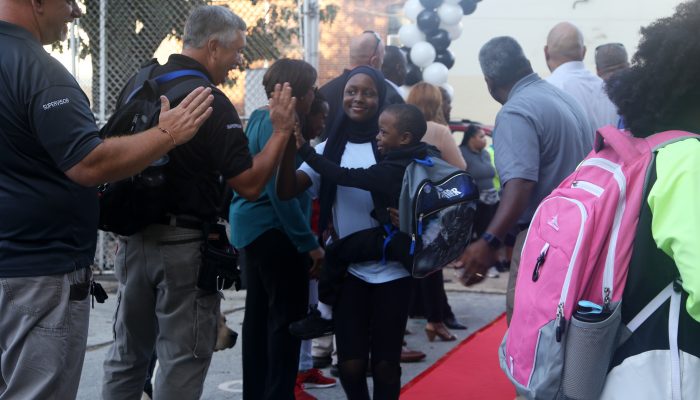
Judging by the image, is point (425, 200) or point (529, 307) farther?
point (425, 200)

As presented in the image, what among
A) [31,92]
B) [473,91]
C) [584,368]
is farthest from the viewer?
[473,91]

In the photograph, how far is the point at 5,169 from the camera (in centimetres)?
300

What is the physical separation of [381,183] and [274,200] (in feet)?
2.12

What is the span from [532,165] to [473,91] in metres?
18.5

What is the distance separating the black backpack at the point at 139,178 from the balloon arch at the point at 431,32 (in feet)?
28.5

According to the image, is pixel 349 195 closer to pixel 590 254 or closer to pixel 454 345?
pixel 590 254

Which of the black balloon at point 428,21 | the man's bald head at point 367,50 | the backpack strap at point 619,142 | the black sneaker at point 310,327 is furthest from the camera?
the black balloon at point 428,21

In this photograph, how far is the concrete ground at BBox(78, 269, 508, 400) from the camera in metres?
5.80

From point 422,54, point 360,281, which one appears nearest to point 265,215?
point 360,281

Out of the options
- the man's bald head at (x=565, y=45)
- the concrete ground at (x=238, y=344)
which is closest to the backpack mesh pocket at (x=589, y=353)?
the concrete ground at (x=238, y=344)

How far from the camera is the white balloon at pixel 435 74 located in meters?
12.1

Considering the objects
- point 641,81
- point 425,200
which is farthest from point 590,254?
point 425,200

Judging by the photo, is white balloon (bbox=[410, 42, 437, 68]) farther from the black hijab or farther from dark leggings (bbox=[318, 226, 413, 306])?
dark leggings (bbox=[318, 226, 413, 306])

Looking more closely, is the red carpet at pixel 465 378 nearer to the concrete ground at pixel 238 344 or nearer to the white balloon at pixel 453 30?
the concrete ground at pixel 238 344
